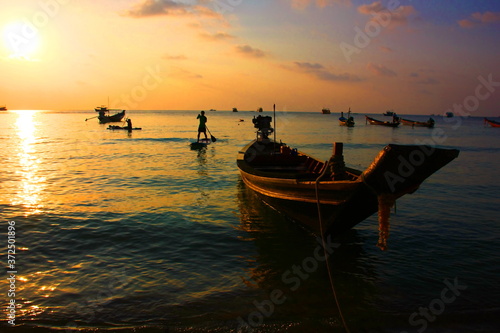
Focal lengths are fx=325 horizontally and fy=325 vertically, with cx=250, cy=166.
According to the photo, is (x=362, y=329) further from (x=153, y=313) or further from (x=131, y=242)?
(x=131, y=242)

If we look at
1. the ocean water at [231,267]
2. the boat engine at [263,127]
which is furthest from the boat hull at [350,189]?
the boat engine at [263,127]

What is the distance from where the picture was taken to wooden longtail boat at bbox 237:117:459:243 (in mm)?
5055

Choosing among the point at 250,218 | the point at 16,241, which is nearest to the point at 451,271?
the point at 250,218

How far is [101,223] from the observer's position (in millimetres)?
9953

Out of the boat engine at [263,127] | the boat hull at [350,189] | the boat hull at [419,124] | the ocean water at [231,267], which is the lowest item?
the ocean water at [231,267]

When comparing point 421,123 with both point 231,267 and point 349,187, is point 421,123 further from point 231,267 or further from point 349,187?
point 231,267

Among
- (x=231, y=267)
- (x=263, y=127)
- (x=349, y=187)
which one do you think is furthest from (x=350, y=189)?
(x=263, y=127)

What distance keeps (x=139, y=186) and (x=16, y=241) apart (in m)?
6.99

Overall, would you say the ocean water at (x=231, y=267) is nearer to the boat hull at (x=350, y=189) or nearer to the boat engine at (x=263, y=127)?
the boat hull at (x=350, y=189)

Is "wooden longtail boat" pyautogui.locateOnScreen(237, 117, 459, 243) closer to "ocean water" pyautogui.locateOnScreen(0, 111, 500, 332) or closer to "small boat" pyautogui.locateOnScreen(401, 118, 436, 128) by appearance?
"ocean water" pyautogui.locateOnScreen(0, 111, 500, 332)

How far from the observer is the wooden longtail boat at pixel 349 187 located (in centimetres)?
505

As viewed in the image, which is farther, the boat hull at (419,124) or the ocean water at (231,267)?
the boat hull at (419,124)

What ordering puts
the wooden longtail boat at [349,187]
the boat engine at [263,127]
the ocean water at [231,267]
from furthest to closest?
the boat engine at [263,127], the ocean water at [231,267], the wooden longtail boat at [349,187]

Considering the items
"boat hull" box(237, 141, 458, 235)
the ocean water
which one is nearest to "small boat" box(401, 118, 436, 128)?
the ocean water
